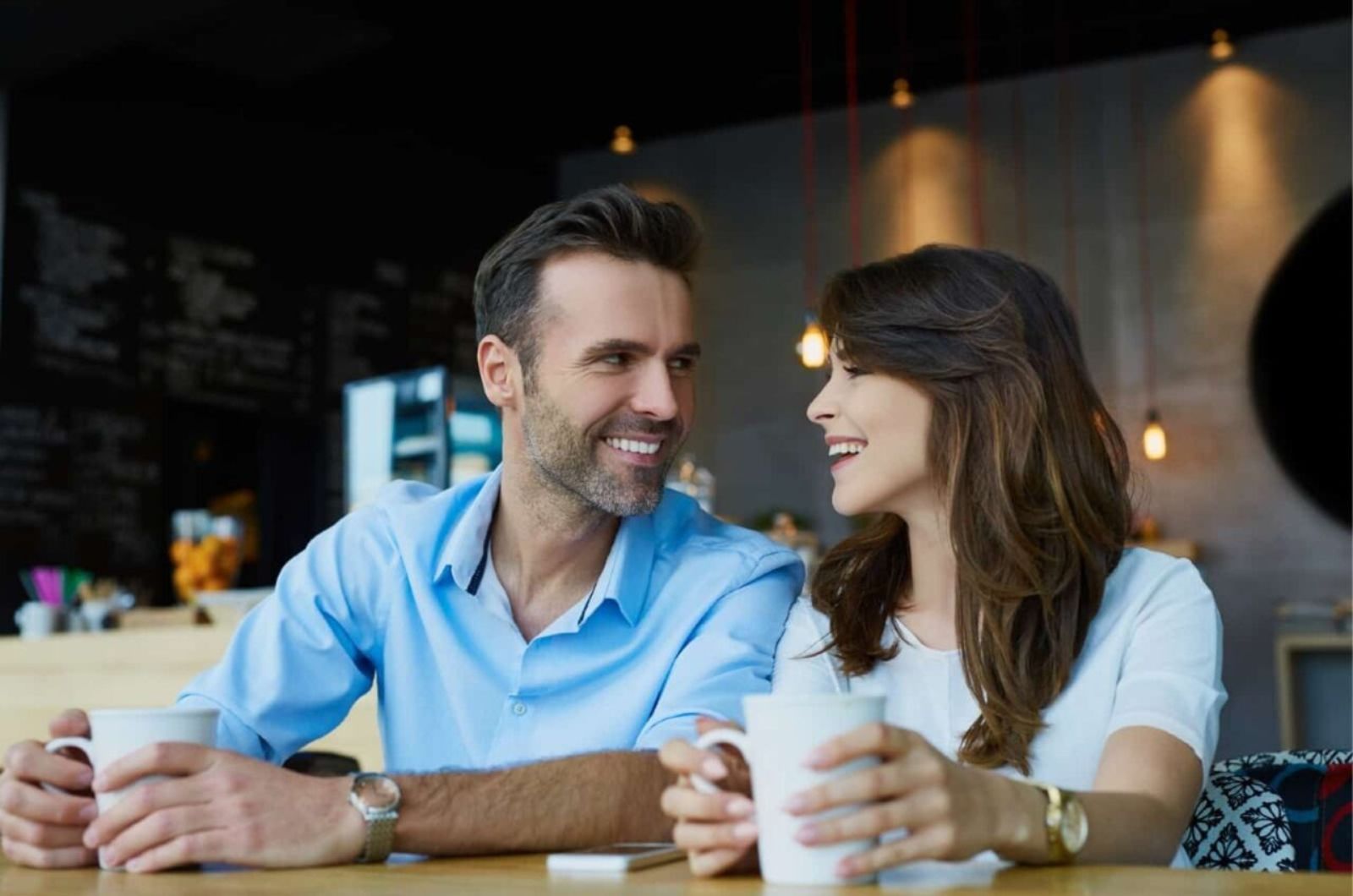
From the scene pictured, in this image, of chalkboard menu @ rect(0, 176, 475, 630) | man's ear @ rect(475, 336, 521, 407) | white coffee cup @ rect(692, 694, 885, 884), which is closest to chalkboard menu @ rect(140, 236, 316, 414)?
chalkboard menu @ rect(0, 176, 475, 630)

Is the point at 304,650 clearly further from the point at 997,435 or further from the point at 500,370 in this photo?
the point at 997,435

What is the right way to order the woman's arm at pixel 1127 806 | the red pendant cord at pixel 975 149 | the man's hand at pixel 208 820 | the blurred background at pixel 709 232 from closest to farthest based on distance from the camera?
the woman's arm at pixel 1127 806 < the man's hand at pixel 208 820 < the blurred background at pixel 709 232 < the red pendant cord at pixel 975 149

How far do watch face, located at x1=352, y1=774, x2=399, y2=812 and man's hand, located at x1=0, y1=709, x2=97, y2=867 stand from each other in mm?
213

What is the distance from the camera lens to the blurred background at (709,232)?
6.00 meters

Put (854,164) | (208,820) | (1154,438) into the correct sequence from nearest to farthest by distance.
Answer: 1. (208,820)
2. (1154,438)
3. (854,164)

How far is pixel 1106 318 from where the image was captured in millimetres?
6785

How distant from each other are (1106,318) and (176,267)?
387 centimetres

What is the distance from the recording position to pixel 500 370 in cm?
193

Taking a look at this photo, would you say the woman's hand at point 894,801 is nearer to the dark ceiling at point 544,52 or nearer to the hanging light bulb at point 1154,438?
the dark ceiling at point 544,52

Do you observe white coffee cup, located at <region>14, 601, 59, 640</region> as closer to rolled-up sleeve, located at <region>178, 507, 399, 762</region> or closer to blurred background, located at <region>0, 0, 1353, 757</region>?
blurred background, located at <region>0, 0, 1353, 757</region>

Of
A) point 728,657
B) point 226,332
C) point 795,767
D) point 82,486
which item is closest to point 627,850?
point 795,767

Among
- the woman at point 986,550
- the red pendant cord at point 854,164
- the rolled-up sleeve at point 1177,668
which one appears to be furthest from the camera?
the red pendant cord at point 854,164

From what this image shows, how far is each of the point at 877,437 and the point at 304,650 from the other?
66 cm

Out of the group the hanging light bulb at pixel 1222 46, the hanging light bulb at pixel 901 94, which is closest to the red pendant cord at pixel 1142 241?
the hanging light bulb at pixel 1222 46
